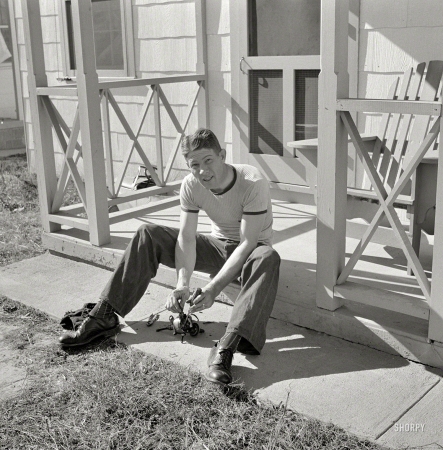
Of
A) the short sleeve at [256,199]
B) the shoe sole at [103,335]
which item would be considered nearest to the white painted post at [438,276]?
the short sleeve at [256,199]

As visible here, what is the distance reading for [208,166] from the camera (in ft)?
10.7

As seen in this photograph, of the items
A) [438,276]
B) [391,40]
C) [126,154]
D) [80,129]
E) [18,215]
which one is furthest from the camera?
[18,215]

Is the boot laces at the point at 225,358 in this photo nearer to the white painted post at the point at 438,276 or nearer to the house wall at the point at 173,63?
the white painted post at the point at 438,276

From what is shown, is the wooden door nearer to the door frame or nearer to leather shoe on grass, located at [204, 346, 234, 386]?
the door frame

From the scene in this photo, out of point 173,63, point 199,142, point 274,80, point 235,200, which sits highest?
point 173,63

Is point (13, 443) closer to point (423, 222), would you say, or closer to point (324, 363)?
point (324, 363)

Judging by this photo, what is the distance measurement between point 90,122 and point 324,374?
8.12 feet

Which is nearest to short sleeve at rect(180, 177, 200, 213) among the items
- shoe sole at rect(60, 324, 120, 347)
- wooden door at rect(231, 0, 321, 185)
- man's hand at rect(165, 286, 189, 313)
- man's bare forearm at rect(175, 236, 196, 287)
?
man's bare forearm at rect(175, 236, 196, 287)

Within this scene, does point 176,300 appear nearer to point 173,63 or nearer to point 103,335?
point 103,335

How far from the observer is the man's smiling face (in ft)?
10.7

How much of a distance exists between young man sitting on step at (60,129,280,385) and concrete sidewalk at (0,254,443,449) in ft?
0.52

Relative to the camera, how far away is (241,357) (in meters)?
3.24

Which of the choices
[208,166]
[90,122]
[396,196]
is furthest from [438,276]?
[90,122]

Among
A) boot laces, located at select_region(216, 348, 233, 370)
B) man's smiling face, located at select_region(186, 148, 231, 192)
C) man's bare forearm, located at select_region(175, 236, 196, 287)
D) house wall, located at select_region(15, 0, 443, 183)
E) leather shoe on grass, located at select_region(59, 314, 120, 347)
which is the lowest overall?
leather shoe on grass, located at select_region(59, 314, 120, 347)
